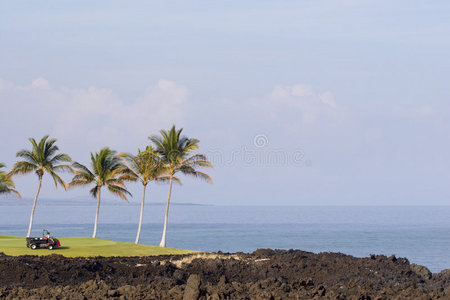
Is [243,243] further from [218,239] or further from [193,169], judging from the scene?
[193,169]

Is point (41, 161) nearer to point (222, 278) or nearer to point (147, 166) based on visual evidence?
point (147, 166)

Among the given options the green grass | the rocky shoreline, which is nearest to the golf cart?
the green grass

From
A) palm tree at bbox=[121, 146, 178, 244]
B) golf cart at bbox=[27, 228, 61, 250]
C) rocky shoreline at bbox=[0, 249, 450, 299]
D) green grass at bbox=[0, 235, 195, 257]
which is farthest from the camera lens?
palm tree at bbox=[121, 146, 178, 244]

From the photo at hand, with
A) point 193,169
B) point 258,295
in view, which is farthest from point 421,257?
point 258,295

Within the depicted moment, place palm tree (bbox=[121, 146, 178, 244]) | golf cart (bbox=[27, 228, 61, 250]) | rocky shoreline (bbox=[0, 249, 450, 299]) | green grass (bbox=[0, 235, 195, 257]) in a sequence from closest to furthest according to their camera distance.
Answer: rocky shoreline (bbox=[0, 249, 450, 299])
green grass (bbox=[0, 235, 195, 257])
golf cart (bbox=[27, 228, 61, 250])
palm tree (bbox=[121, 146, 178, 244])

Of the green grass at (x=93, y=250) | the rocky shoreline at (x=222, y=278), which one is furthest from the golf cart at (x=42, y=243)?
the rocky shoreline at (x=222, y=278)

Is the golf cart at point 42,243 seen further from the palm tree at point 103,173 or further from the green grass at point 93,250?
the palm tree at point 103,173

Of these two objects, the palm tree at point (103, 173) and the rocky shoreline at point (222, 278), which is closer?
the rocky shoreline at point (222, 278)

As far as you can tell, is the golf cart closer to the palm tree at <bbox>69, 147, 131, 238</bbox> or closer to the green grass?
the green grass

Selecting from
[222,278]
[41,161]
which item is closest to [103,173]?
[41,161]

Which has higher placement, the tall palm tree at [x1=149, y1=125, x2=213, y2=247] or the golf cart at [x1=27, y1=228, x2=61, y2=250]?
the tall palm tree at [x1=149, y1=125, x2=213, y2=247]

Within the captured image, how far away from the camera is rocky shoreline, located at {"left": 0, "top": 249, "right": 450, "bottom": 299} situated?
20.0 m

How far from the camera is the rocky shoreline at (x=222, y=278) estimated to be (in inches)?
789

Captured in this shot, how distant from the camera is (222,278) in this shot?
2309cm
